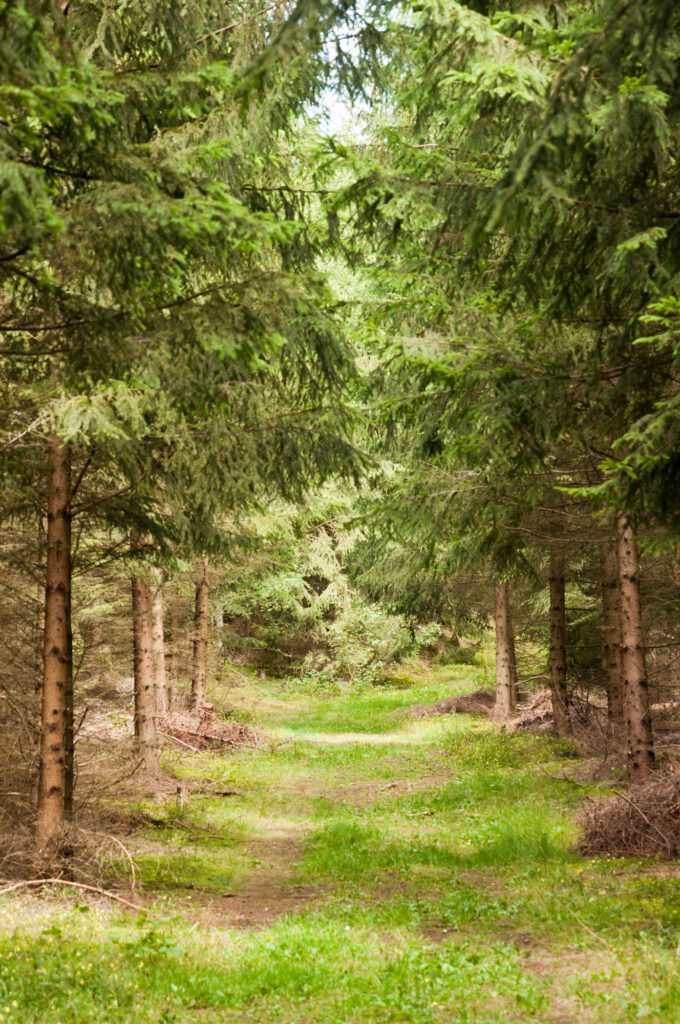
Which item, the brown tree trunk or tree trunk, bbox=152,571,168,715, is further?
the brown tree trunk

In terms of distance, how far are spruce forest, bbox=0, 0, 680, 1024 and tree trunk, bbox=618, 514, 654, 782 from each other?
4cm

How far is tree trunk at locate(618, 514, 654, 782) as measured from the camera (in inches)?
413

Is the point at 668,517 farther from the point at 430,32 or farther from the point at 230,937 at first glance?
the point at 230,937

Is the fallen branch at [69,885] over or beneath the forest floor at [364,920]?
over

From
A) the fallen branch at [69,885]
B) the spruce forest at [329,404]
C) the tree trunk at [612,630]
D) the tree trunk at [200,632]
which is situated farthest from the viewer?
the tree trunk at [200,632]

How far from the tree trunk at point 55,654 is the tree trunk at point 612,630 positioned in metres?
7.65

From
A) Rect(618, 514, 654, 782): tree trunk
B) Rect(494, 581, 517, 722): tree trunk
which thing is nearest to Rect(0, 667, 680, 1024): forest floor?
Rect(618, 514, 654, 782): tree trunk

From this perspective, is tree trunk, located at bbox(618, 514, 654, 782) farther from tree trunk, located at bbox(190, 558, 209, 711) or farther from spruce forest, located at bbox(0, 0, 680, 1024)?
tree trunk, located at bbox(190, 558, 209, 711)

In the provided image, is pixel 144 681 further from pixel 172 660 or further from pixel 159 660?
pixel 172 660

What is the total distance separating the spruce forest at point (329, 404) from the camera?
17.1ft

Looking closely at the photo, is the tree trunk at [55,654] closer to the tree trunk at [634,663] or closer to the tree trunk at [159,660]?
the tree trunk at [634,663]

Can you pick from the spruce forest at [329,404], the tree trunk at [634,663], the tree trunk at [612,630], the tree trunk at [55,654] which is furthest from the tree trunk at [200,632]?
the tree trunk at [634,663]

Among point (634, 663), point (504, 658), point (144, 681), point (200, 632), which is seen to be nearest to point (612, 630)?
point (634, 663)

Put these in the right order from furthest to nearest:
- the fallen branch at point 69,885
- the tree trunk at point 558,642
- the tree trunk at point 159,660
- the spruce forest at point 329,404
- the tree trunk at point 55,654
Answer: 1. the tree trunk at point 159,660
2. the tree trunk at point 558,642
3. the tree trunk at point 55,654
4. the fallen branch at point 69,885
5. the spruce forest at point 329,404
